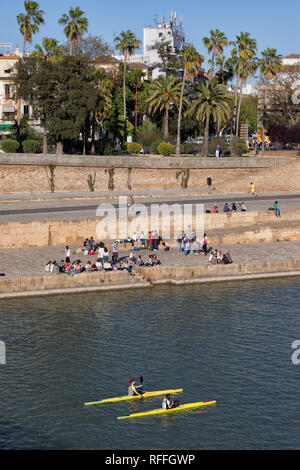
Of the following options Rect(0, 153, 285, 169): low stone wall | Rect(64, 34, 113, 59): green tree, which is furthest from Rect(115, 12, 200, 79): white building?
Rect(0, 153, 285, 169): low stone wall

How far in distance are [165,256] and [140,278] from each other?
4142 mm

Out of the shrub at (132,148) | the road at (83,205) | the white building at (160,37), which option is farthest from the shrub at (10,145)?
the white building at (160,37)

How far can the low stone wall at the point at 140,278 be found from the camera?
3462 centimetres

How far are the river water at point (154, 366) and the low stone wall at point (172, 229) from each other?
24.2 ft

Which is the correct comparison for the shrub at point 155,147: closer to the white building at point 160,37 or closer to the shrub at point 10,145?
the shrub at point 10,145

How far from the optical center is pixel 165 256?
41031 mm

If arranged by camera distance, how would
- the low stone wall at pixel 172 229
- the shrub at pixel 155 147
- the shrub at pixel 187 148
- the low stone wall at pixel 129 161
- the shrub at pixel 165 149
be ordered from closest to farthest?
the low stone wall at pixel 172 229 < the low stone wall at pixel 129 161 < the shrub at pixel 165 149 < the shrub at pixel 155 147 < the shrub at pixel 187 148

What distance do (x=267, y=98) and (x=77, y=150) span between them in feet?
133

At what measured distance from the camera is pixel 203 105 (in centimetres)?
6662

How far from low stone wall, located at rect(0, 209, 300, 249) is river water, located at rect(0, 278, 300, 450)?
7.38 meters

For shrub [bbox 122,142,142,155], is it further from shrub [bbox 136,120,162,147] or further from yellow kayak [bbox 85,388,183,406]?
yellow kayak [bbox 85,388,183,406]

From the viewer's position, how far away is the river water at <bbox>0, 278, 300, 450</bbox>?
21.6 metres
